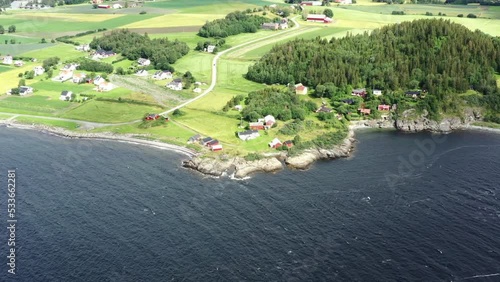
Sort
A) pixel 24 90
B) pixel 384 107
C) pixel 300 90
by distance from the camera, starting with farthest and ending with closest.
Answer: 1. pixel 24 90
2. pixel 300 90
3. pixel 384 107

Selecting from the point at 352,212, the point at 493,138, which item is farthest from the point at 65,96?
the point at 493,138

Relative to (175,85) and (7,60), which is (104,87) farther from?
(7,60)

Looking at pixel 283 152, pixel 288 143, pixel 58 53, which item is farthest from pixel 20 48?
pixel 283 152

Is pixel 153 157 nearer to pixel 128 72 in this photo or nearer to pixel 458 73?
pixel 128 72

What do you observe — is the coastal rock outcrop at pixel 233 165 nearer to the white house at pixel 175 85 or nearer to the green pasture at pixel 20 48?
the white house at pixel 175 85

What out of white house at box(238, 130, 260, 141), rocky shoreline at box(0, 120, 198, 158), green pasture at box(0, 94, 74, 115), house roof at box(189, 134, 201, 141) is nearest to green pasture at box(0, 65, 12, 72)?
green pasture at box(0, 94, 74, 115)

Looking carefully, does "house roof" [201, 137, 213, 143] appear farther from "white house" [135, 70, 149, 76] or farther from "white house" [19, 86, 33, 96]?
"white house" [19, 86, 33, 96]
